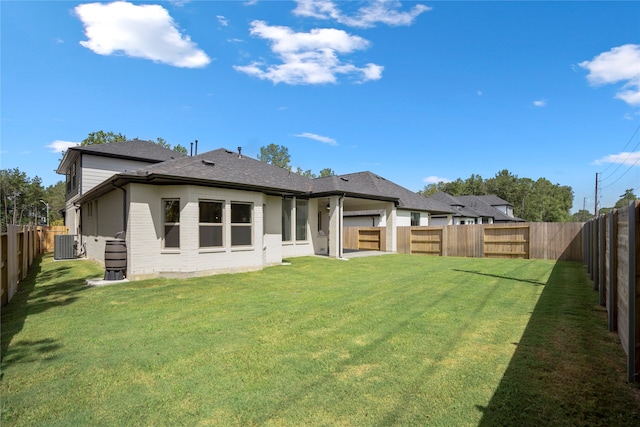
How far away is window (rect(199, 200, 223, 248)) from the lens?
10211 mm

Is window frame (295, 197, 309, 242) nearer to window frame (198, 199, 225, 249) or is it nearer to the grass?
window frame (198, 199, 225, 249)

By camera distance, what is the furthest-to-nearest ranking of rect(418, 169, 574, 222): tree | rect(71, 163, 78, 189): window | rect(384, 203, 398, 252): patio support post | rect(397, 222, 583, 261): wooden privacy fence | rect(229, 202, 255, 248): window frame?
rect(418, 169, 574, 222): tree, rect(384, 203, 398, 252): patio support post, rect(71, 163, 78, 189): window, rect(397, 222, 583, 261): wooden privacy fence, rect(229, 202, 255, 248): window frame

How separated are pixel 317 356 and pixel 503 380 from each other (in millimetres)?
2064

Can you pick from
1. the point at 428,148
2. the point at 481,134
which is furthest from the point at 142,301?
the point at 428,148

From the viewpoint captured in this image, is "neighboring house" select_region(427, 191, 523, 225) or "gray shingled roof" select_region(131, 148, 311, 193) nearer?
"gray shingled roof" select_region(131, 148, 311, 193)

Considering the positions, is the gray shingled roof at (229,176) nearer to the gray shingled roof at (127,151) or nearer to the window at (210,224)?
the gray shingled roof at (127,151)

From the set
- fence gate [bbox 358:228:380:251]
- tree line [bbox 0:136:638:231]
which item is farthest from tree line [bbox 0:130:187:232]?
fence gate [bbox 358:228:380:251]

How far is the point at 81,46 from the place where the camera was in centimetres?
1264

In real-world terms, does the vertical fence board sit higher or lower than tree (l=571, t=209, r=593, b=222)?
lower

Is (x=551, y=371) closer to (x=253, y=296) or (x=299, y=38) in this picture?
(x=253, y=296)

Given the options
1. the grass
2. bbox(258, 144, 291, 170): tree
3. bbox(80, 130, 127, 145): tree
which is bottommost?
the grass

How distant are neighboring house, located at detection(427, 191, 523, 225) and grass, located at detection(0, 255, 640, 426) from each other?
24948 mm

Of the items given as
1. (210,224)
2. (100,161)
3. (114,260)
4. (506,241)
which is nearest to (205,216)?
(210,224)

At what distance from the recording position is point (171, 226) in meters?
10.0
